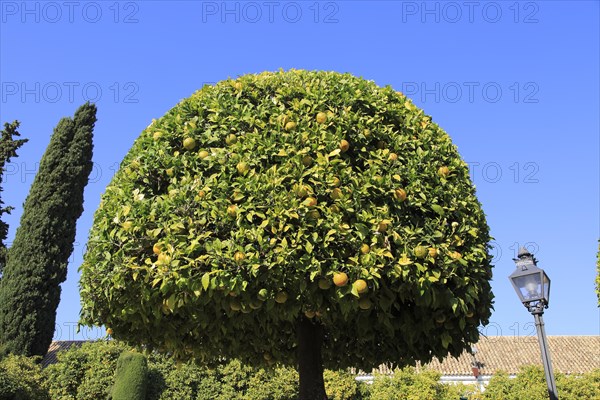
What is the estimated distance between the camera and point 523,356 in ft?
141

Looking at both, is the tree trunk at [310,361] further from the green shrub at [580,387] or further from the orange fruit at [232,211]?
the green shrub at [580,387]

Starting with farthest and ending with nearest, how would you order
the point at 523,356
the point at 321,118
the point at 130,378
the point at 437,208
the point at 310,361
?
the point at 523,356, the point at 130,378, the point at 310,361, the point at 321,118, the point at 437,208

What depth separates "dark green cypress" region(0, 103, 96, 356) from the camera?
29.0 m

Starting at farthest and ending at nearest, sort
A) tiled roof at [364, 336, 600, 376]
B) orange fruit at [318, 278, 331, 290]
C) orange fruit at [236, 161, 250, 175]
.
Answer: tiled roof at [364, 336, 600, 376]
orange fruit at [236, 161, 250, 175]
orange fruit at [318, 278, 331, 290]

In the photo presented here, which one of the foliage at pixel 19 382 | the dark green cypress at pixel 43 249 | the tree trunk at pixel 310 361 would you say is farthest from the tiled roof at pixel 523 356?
the tree trunk at pixel 310 361

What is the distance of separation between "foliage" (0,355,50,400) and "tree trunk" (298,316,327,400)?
54.6 ft

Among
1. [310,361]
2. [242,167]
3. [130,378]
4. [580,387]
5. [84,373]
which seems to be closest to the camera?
[242,167]

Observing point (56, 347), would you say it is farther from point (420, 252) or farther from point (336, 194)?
point (420, 252)

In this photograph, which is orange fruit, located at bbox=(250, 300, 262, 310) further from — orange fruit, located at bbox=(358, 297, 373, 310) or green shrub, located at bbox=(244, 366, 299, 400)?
green shrub, located at bbox=(244, 366, 299, 400)

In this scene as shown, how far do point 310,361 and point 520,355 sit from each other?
40.1 m

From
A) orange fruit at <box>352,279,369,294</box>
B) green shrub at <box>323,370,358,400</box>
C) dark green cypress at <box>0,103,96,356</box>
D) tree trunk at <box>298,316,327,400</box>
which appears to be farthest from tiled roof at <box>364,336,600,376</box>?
orange fruit at <box>352,279,369,294</box>

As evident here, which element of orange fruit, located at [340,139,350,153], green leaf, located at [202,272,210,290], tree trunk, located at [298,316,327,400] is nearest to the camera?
green leaf, located at [202,272,210,290]

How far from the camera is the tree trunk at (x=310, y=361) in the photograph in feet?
25.2

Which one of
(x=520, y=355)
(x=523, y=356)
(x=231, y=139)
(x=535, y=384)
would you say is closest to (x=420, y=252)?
(x=231, y=139)
